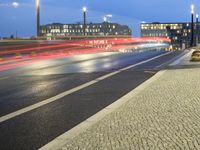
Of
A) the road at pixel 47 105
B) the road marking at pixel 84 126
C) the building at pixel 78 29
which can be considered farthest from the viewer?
the building at pixel 78 29

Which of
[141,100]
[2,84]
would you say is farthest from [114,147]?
[2,84]

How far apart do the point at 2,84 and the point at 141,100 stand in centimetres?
775

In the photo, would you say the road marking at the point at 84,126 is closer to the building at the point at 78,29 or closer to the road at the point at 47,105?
the road at the point at 47,105

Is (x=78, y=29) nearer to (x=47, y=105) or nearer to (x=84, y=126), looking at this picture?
(x=47, y=105)

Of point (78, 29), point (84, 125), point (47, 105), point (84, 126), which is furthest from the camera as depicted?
point (78, 29)

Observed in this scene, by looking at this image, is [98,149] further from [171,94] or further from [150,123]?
[171,94]

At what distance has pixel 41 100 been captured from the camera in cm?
1330

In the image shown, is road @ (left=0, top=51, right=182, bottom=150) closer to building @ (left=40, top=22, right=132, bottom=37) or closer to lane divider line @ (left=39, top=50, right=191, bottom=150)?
lane divider line @ (left=39, top=50, right=191, bottom=150)

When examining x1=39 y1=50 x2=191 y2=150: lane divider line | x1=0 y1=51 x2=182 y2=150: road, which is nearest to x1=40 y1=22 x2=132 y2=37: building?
x1=0 y1=51 x2=182 y2=150: road

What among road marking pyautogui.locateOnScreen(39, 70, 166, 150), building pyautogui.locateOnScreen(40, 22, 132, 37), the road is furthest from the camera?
building pyautogui.locateOnScreen(40, 22, 132, 37)

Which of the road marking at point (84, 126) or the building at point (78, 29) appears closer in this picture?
the road marking at point (84, 126)

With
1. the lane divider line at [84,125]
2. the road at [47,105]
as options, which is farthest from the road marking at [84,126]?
the road at [47,105]

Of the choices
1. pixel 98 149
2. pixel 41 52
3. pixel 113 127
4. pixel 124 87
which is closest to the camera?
pixel 98 149

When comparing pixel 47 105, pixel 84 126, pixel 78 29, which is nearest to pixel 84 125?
pixel 84 126
